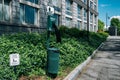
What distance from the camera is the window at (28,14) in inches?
813

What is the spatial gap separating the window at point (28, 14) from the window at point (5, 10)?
198 centimetres

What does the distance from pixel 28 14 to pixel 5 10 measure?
3.82 meters

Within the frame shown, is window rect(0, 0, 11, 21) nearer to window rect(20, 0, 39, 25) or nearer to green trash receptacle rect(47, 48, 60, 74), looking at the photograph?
window rect(20, 0, 39, 25)

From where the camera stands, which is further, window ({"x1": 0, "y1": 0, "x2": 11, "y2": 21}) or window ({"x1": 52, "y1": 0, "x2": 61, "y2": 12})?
window ({"x1": 52, "y1": 0, "x2": 61, "y2": 12})

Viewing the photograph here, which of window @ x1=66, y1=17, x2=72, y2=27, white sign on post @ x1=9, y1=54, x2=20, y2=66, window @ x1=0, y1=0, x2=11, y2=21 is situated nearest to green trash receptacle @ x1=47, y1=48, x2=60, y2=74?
white sign on post @ x1=9, y1=54, x2=20, y2=66

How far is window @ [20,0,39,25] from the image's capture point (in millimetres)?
20656

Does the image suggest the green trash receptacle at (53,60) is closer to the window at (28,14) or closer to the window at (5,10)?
the window at (5,10)

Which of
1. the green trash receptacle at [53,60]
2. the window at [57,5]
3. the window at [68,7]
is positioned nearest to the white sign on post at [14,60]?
the green trash receptacle at [53,60]

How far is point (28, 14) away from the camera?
2175cm

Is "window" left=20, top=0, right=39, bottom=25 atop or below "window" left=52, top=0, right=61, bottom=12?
below

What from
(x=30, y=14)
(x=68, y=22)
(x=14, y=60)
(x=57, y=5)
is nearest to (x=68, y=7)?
(x=68, y=22)

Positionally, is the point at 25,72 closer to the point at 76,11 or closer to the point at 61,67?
the point at 61,67

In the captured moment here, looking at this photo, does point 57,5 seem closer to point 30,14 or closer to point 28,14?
point 30,14

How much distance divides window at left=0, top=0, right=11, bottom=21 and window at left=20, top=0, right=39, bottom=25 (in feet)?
6.50
